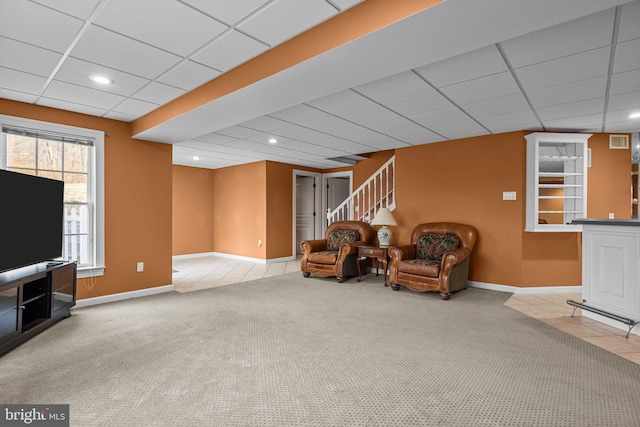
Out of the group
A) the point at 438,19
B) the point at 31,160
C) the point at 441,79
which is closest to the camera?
the point at 438,19

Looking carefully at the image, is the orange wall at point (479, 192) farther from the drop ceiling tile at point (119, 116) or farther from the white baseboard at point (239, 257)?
the drop ceiling tile at point (119, 116)

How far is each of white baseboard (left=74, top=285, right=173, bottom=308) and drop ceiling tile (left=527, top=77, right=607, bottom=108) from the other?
16.8ft

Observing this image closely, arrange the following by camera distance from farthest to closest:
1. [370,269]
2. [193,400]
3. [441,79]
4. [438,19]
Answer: [370,269]
[441,79]
[193,400]
[438,19]

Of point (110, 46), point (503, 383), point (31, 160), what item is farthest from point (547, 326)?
point (31, 160)

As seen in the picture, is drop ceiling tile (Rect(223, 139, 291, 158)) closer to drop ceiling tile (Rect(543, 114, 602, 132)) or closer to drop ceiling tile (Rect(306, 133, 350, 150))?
drop ceiling tile (Rect(306, 133, 350, 150))

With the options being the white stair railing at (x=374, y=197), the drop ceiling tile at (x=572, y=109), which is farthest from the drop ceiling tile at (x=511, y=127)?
the white stair railing at (x=374, y=197)

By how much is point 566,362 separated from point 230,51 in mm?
3481

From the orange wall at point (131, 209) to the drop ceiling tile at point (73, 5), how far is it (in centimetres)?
234

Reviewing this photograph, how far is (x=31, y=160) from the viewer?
3.68 metres

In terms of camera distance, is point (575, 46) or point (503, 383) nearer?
point (503, 383)

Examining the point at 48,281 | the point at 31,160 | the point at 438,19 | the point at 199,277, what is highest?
the point at 438,19

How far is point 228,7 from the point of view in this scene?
6.47 ft

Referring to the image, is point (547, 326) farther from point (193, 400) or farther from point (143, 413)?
point (143, 413)

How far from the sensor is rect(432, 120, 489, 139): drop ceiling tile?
14.6 feet
